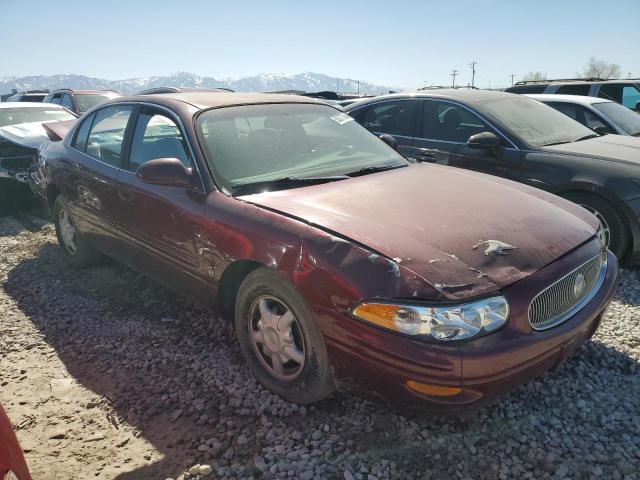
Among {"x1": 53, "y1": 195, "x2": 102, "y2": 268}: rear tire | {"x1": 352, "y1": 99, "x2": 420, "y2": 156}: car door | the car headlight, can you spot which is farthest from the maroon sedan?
{"x1": 352, "y1": 99, "x2": 420, "y2": 156}: car door

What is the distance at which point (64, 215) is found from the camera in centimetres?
464

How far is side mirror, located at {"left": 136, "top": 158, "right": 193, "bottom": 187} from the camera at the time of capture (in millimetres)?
2709

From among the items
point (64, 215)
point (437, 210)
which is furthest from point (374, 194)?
point (64, 215)

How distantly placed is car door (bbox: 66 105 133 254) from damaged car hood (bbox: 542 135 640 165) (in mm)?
3838

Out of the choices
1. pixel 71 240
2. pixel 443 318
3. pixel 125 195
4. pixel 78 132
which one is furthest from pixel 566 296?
pixel 71 240

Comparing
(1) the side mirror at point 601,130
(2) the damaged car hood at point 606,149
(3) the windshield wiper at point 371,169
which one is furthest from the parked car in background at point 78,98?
(2) the damaged car hood at point 606,149

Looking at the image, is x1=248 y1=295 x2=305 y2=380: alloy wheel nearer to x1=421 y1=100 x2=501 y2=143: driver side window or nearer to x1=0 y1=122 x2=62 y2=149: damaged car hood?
x1=421 y1=100 x2=501 y2=143: driver side window

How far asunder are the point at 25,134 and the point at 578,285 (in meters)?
7.24

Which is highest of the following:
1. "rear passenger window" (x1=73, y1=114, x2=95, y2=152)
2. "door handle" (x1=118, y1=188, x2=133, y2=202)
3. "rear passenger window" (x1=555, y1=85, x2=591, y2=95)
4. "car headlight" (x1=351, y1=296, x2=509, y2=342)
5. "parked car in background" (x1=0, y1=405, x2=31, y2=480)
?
"rear passenger window" (x1=555, y1=85, x2=591, y2=95)

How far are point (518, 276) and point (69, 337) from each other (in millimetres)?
2983

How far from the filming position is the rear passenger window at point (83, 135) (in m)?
4.12

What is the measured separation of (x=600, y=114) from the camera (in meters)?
6.15

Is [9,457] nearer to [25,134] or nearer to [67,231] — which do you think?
[67,231]

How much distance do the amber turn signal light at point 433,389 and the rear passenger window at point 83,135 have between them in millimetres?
3490
